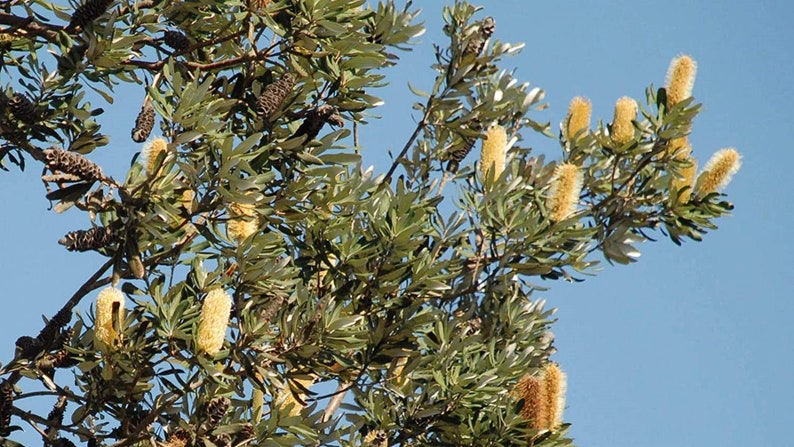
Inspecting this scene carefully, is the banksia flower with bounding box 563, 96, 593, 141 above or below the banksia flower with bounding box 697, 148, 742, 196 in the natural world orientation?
above

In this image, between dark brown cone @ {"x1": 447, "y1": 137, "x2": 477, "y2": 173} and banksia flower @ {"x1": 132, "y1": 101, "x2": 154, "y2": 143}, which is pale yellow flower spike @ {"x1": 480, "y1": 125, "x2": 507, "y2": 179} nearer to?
dark brown cone @ {"x1": 447, "y1": 137, "x2": 477, "y2": 173}

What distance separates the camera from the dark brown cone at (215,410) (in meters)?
3.95

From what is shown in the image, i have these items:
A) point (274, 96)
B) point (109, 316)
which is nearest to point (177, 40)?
point (274, 96)

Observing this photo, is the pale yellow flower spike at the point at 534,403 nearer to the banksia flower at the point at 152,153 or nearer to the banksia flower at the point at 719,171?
the banksia flower at the point at 719,171

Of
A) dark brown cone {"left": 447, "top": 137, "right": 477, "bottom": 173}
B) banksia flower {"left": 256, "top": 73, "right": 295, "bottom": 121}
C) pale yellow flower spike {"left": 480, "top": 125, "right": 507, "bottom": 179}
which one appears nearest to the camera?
banksia flower {"left": 256, "top": 73, "right": 295, "bottom": 121}

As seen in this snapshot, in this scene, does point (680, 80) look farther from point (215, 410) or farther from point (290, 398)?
Result: point (215, 410)

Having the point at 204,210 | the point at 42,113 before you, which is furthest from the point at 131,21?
the point at 204,210

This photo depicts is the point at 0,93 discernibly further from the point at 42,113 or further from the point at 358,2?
the point at 358,2

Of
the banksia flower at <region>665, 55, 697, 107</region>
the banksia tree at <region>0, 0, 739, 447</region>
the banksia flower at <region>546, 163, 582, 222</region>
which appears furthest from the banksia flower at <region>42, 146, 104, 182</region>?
the banksia flower at <region>665, 55, 697, 107</region>

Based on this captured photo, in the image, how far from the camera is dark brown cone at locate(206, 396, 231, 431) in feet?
13.0

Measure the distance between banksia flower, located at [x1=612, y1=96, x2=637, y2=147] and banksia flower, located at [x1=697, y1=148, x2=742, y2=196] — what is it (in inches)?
15.0

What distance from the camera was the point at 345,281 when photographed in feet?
14.4

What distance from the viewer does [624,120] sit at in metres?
4.95

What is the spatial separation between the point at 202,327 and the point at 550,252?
1650 mm
